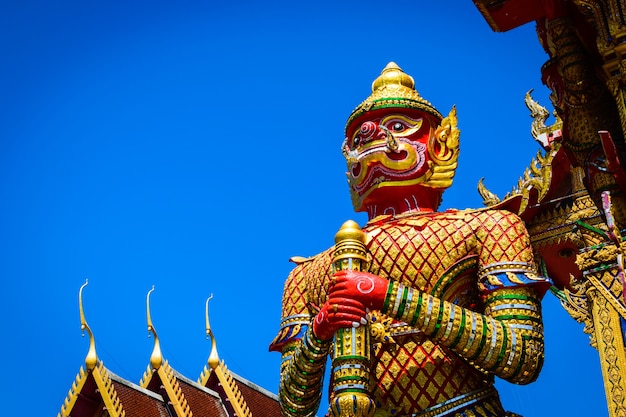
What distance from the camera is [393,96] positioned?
636 cm

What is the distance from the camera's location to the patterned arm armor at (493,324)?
5.16m

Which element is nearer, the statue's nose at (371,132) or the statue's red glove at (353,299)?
the statue's red glove at (353,299)

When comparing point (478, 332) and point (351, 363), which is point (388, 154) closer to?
point (478, 332)

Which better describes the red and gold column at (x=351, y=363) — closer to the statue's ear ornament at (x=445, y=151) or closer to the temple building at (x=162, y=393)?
the statue's ear ornament at (x=445, y=151)

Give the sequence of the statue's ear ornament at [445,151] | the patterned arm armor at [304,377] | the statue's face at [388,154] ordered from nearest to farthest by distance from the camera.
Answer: the patterned arm armor at [304,377] → the statue's face at [388,154] → the statue's ear ornament at [445,151]

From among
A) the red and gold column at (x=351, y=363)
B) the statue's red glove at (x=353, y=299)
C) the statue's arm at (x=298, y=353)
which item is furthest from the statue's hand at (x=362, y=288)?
the statue's arm at (x=298, y=353)

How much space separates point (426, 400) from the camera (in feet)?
17.8

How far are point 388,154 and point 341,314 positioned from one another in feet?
4.29

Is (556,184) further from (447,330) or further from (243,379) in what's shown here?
(243,379)

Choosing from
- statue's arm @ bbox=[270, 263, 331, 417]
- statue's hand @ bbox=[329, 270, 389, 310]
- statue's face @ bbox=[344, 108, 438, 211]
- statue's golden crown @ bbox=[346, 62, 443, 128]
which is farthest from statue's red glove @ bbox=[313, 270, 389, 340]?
statue's golden crown @ bbox=[346, 62, 443, 128]

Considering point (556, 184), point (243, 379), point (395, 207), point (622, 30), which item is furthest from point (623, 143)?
point (243, 379)

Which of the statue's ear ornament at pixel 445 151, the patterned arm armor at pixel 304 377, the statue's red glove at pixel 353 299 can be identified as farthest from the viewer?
the statue's ear ornament at pixel 445 151

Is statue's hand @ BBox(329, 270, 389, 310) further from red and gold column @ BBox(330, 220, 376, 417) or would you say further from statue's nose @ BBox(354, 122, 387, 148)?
statue's nose @ BBox(354, 122, 387, 148)

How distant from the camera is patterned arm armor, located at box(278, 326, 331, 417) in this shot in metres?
5.43
